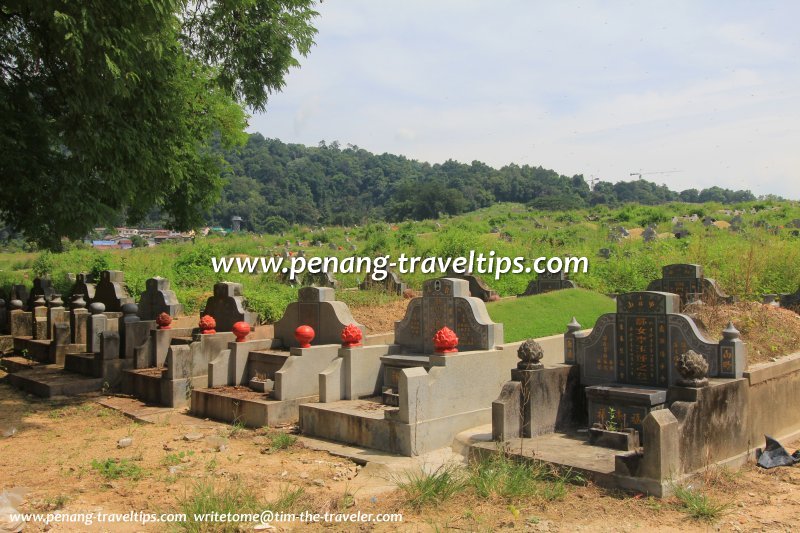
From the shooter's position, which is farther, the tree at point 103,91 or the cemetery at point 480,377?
the tree at point 103,91

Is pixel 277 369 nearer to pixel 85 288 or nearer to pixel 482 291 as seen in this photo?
pixel 482 291

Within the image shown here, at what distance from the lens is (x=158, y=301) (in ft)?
44.6

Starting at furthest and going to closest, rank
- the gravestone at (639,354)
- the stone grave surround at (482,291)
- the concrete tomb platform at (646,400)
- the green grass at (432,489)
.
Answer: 1. the stone grave surround at (482,291)
2. the gravestone at (639,354)
3. the concrete tomb platform at (646,400)
4. the green grass at (432,489)

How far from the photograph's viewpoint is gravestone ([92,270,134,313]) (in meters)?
15.0

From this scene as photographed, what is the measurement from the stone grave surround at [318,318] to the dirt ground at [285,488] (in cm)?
209

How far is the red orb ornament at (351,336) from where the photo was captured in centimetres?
909

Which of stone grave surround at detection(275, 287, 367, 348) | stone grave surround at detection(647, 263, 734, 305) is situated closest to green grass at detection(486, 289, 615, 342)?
stone grave surround at detection(647, 263, 734, 305)

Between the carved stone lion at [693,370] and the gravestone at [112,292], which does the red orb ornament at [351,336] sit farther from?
the gravestone at [112,292]

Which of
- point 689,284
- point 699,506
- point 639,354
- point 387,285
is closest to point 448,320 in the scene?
point 639,354

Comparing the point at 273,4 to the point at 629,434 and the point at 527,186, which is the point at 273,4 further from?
the point at 527,186

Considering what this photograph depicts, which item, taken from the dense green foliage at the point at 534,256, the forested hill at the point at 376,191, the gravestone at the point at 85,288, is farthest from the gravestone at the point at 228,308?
the forested hill at the point at 376,191

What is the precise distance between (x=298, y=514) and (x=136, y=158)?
19.2 feet

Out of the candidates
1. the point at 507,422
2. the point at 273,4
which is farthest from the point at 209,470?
the point at 273,4

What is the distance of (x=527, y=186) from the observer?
291 ft
